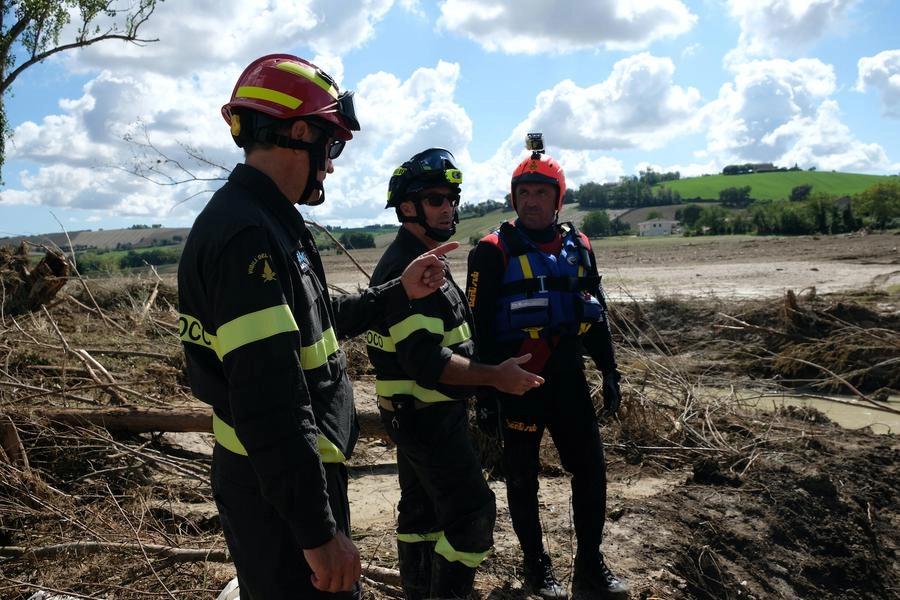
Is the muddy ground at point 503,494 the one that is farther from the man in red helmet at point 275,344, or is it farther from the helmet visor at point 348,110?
the helmet visor at point 348,110

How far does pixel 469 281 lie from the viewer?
13.7 feet

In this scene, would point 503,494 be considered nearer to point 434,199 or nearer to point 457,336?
point 457,336

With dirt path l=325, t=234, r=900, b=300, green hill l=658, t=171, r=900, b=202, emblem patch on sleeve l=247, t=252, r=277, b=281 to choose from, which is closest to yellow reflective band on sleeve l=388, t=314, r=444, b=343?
emblem patch on sleeve l=247, t=252, r=277, b=281

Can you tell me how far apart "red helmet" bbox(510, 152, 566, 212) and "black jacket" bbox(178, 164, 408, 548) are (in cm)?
217

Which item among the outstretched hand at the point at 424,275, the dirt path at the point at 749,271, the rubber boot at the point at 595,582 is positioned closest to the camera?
the outstretched hand at the point at 424,275

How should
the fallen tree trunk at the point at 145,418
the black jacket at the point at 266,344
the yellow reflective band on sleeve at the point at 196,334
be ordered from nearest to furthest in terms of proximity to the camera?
the black jacket at the point at 266,344, the yellow reflective band on sleeve at the point at 196,334, the fallen tree trunk at the point at 145,418

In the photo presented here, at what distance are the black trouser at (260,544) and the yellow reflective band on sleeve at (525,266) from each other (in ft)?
7.22

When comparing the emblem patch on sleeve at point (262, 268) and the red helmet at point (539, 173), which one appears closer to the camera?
the emblem patch on sleeve at point (262, 268)

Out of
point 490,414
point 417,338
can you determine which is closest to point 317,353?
point 417,338

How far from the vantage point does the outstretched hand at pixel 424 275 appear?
287 centimetres

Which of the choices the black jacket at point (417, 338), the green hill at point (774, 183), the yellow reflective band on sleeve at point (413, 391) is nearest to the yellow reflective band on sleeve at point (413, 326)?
→ the black jacket at point (417, 338)

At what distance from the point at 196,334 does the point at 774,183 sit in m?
113

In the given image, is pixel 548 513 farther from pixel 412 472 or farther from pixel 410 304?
pixel 410 304

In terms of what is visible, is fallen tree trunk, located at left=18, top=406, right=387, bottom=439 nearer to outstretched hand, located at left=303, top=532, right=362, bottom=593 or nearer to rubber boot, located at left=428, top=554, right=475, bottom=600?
rubber boot, located at left=428, top=554, right=475, bottom=600
